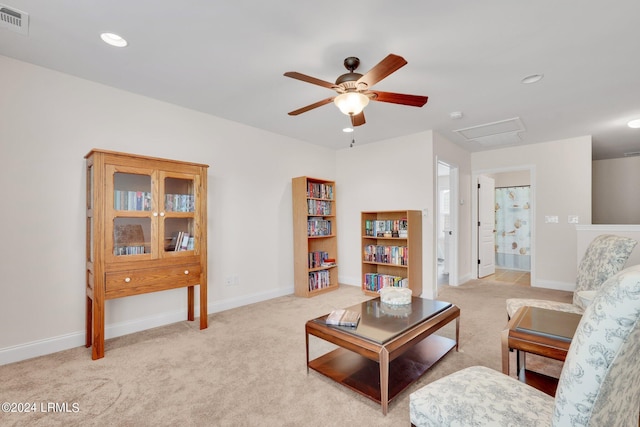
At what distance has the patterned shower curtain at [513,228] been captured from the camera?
6.61 m

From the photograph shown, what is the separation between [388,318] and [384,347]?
0.48 m

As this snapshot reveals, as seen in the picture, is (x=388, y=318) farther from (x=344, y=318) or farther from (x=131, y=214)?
(x=131, y=214)

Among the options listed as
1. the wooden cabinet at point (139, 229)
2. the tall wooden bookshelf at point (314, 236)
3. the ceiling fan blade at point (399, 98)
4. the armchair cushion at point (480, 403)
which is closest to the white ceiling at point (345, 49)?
the ceiling fan blade at point (399, 98)

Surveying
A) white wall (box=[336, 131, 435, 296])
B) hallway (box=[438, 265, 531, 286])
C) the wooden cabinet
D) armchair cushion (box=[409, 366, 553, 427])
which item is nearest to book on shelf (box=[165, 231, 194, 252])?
the wooden cabinet

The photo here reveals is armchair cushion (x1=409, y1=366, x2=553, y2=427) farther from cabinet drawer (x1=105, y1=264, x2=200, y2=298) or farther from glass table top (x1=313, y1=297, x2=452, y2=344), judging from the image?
cabinet drawer (x1=105, y1=264, x2=200, y2=298)

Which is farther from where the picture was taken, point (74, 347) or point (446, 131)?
point (446, 131)

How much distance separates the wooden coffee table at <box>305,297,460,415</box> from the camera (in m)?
1.75

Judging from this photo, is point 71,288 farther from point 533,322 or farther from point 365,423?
point 533,322

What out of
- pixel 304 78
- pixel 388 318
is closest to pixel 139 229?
pixel 304 78

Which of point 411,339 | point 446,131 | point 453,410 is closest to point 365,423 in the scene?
point 411,339

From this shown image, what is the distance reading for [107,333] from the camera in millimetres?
2795

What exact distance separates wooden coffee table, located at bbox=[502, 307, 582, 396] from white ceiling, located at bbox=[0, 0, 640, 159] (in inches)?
75.2

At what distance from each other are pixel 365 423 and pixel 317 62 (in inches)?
98.9

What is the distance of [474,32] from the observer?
204 cm
